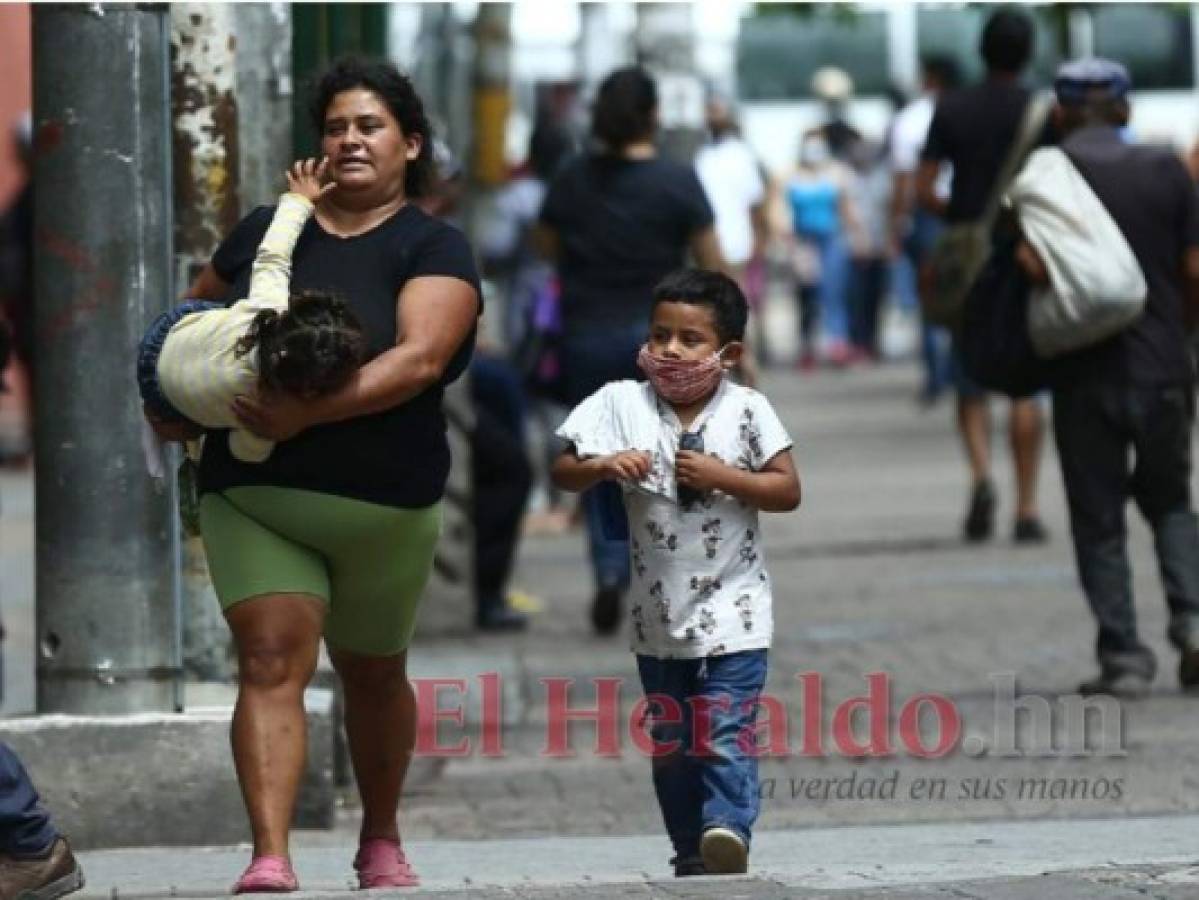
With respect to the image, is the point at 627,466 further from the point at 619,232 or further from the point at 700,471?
the point at 619,232

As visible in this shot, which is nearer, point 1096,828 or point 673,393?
point 673,393

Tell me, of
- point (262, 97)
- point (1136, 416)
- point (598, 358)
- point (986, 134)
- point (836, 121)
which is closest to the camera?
point (262, 97)

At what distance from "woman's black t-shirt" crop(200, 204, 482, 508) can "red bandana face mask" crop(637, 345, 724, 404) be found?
1.43ft

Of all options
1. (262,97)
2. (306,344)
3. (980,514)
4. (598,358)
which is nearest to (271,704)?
(306,344)

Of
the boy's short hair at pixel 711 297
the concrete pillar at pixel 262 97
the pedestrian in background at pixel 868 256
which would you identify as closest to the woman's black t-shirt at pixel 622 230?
the concrete pillar at pixel 262 97

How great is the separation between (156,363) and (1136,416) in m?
4.22

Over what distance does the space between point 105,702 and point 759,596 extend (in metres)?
1.81

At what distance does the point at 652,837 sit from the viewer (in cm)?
845

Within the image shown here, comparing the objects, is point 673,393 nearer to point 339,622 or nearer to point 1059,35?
point 339,622

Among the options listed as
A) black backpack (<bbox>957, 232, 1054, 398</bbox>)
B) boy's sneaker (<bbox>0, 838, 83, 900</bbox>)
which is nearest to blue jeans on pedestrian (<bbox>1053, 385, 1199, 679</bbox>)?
black backpack (<bbox>957, 232, 1054, 398</bbox>)

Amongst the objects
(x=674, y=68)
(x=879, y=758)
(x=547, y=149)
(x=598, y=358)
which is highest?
(x=674, y=68)

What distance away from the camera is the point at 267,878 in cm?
669

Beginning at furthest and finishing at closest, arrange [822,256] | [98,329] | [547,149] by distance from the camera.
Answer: [822,256] → [547,149] → [98,329]

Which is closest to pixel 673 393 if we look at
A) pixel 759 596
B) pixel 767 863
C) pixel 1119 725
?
pixel 759 596
